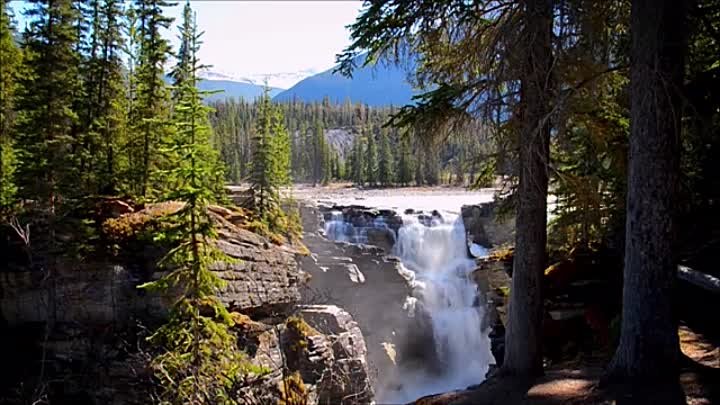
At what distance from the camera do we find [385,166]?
73.1 meters

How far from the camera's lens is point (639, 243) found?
5656mm

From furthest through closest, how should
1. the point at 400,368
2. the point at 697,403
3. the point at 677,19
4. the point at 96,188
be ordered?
the point at 400,368 → the point at 96,188 → the point at 677,19 → the point at 697,403

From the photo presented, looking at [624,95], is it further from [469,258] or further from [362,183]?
[362,183]

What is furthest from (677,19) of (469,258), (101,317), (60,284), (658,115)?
(469,258)

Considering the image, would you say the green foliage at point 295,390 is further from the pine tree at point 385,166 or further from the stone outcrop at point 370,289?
the pine tree at point 385,166

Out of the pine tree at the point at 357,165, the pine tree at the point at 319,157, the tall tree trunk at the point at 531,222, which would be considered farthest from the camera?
the pine tree at the point at 319,157

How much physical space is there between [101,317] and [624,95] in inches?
563

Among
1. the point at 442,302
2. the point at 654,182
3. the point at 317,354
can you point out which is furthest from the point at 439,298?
the point at 654,182

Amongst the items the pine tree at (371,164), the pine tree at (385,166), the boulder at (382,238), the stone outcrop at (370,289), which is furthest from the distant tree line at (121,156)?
the pine tree at (371,164)

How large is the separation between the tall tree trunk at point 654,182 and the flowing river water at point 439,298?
71.2 feet

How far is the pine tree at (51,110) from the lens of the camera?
1631 centimetres

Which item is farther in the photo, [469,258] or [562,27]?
[469,258]

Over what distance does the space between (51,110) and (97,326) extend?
295 inches

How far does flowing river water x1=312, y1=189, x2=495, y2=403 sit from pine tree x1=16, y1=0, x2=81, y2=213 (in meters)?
17.9
